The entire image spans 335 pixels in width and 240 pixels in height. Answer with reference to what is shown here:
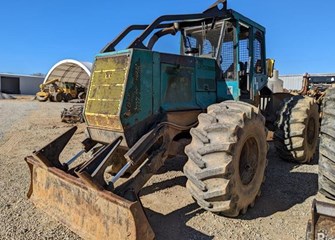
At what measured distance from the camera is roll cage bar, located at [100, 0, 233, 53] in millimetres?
4402

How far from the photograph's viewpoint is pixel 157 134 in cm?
408

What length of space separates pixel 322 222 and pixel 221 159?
1438mm

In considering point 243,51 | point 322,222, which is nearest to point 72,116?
point 243,51

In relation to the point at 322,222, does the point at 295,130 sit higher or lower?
higher

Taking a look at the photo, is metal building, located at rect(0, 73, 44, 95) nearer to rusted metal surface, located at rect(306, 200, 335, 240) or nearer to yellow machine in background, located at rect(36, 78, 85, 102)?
yellow machine in background, located at rect(36, 78, 85, 102)

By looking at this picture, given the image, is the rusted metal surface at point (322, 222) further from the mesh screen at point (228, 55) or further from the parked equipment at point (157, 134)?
the mesh screen at point (228, 55)

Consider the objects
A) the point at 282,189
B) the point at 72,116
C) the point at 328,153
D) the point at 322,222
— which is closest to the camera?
the point at 322,222

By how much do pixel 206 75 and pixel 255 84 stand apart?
1.28 metres

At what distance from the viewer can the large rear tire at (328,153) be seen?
3.32m

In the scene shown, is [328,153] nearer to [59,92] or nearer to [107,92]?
[107,92]

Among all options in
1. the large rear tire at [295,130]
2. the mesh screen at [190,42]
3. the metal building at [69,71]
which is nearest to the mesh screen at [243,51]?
the mesh screen at [190,42]

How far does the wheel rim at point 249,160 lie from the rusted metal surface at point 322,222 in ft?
6.51

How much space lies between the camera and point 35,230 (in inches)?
147

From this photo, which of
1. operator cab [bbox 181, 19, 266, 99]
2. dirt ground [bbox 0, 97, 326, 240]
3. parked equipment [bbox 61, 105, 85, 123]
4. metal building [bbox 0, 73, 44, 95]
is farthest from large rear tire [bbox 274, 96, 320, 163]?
metal building [bbox 0, 73, 44, 95]
